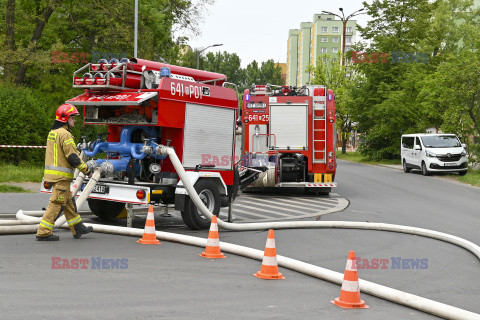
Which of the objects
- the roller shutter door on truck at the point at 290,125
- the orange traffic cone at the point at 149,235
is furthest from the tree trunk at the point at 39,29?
the orange traffic cone at the point at 149,235

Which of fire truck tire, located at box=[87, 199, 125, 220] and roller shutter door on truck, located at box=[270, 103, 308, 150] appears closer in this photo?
fire truck tire, located at box=[87, 199, 125, 220]

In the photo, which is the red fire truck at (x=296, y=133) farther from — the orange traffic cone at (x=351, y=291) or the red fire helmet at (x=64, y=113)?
the orange traffic cone at (x=351, y=291)

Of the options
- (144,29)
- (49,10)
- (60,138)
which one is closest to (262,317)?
(60,138)

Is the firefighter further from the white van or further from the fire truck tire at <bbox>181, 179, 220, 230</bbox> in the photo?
the white van

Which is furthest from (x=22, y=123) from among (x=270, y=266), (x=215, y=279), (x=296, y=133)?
(x=270, y=266)

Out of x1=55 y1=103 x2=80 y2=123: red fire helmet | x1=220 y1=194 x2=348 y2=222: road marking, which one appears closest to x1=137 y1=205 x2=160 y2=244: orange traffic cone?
x1=55 y1=103 x2=80 y2=123: red fire helmet

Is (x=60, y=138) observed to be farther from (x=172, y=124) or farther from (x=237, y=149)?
(x=237, y=149)

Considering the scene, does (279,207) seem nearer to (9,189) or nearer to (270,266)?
(9,189)

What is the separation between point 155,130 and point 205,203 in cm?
152

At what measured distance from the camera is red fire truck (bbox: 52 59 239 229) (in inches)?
389

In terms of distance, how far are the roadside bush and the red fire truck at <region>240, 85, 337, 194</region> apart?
7097mm

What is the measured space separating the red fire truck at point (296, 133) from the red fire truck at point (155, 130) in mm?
6696

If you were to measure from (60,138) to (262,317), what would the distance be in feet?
15.5

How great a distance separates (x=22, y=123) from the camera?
19688 millimetres
